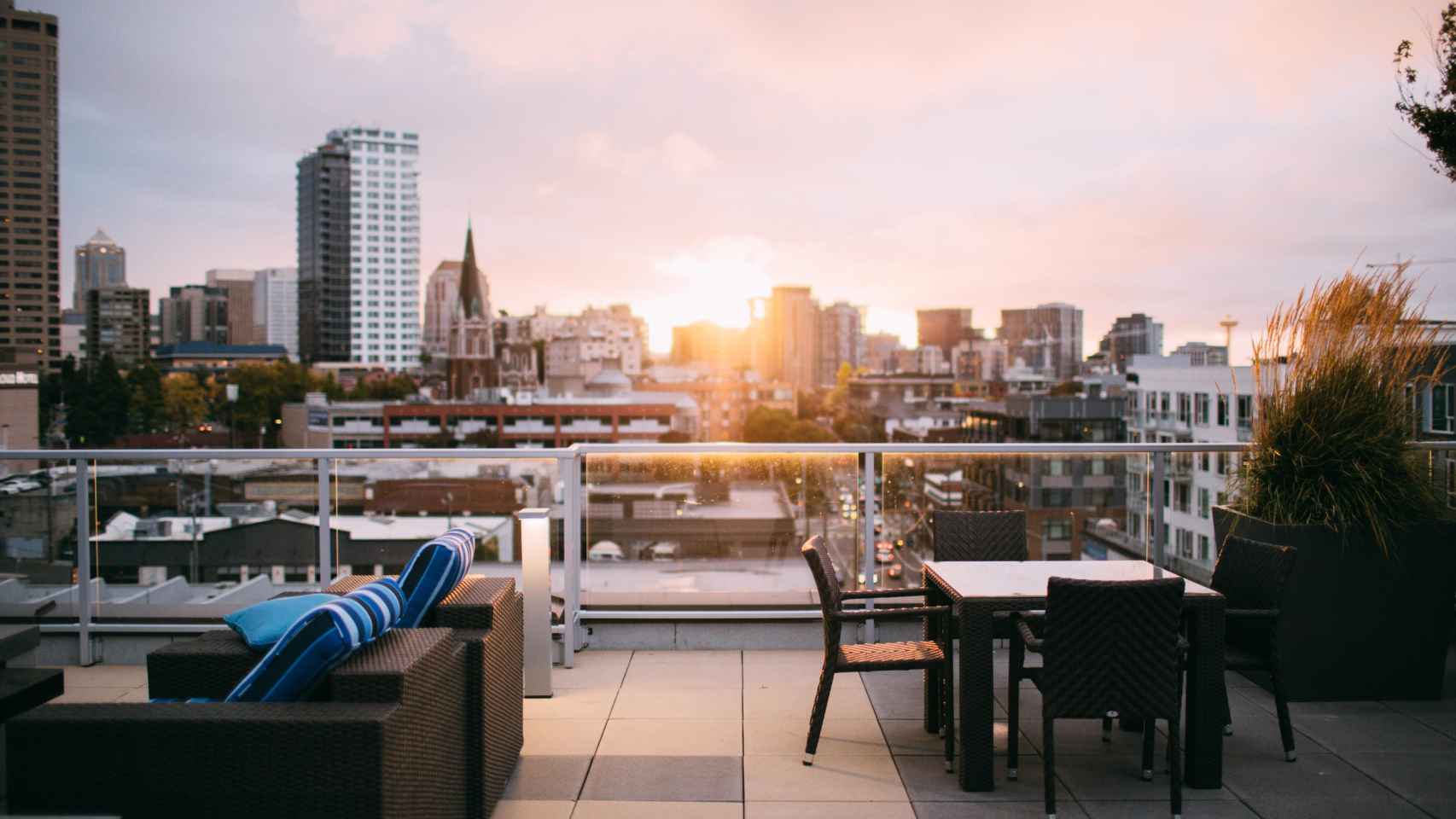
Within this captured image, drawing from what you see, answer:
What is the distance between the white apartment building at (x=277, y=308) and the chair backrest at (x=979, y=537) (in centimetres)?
12005

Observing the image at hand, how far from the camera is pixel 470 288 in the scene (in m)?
97.4

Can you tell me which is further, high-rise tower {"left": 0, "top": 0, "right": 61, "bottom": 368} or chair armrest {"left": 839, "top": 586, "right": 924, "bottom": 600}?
high-rise tower {"left": 0, "top": 0, "right": 61, "bottom": 368}

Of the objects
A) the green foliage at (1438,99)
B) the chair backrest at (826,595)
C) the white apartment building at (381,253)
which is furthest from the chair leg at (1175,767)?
the white apartment building at (381,253)

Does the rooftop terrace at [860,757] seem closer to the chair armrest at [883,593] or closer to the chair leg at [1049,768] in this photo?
the chair leg at [1049,768]

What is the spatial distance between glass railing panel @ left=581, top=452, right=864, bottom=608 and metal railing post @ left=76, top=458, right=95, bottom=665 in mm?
2524

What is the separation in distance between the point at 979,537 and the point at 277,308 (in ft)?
408

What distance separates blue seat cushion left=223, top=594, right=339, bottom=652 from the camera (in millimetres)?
2719

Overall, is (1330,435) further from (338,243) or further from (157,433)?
(338,243)

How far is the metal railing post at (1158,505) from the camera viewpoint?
4848mm

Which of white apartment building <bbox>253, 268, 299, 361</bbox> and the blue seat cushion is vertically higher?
white apartment building <bbox>253, 268, 299, 361</bbox>

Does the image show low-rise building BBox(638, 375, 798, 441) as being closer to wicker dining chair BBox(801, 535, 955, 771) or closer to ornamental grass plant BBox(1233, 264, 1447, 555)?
ornamental grass plant BBox(1233, 264, 1447, 555)

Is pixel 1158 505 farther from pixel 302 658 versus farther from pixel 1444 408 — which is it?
pixel 302 658

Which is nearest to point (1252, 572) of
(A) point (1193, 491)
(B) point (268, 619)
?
(A) point (1193, 491)

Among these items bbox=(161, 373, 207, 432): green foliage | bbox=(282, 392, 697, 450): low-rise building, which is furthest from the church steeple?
bbox=(161, 373, 207, 432): green foliage
